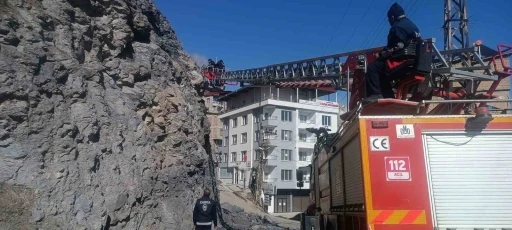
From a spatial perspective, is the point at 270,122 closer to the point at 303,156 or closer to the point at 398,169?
the point at 303,156

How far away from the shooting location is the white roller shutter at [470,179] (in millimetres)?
4734

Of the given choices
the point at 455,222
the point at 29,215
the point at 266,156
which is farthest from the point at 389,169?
the point at 266,156

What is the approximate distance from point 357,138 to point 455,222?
1.38 meters

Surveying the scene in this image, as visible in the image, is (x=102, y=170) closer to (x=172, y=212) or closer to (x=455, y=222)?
(x=172, y=212)

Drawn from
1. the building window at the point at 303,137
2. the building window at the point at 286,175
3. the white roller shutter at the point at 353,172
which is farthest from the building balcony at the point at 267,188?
the white roller shutter at the point at 353,172

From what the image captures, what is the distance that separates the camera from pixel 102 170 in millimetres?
8898

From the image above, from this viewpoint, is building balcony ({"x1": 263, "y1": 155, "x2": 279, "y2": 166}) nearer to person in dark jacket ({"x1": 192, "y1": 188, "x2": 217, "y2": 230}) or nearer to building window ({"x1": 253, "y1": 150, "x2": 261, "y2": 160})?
building window ({"x1": 253, "y1": 150, "x2": 261, "y2": 160})

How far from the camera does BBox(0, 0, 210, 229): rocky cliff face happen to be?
735 centimetres

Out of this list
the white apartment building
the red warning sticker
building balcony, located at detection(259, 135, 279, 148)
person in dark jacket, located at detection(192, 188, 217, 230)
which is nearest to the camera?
the red warning sticker

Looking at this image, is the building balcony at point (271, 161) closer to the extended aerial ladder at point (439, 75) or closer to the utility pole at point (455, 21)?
the utility pole at point (455, 21)

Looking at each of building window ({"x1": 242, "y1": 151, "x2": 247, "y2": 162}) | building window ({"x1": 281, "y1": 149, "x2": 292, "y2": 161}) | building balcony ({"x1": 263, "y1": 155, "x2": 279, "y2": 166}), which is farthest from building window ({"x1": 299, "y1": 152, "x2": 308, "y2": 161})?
building window ({"x1": 242, "y1": 151, "x2": 247, "y2": 162})

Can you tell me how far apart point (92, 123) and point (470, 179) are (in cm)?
699

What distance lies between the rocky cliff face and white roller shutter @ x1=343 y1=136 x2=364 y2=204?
188 inches

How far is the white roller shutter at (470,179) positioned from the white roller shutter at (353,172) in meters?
0.76
